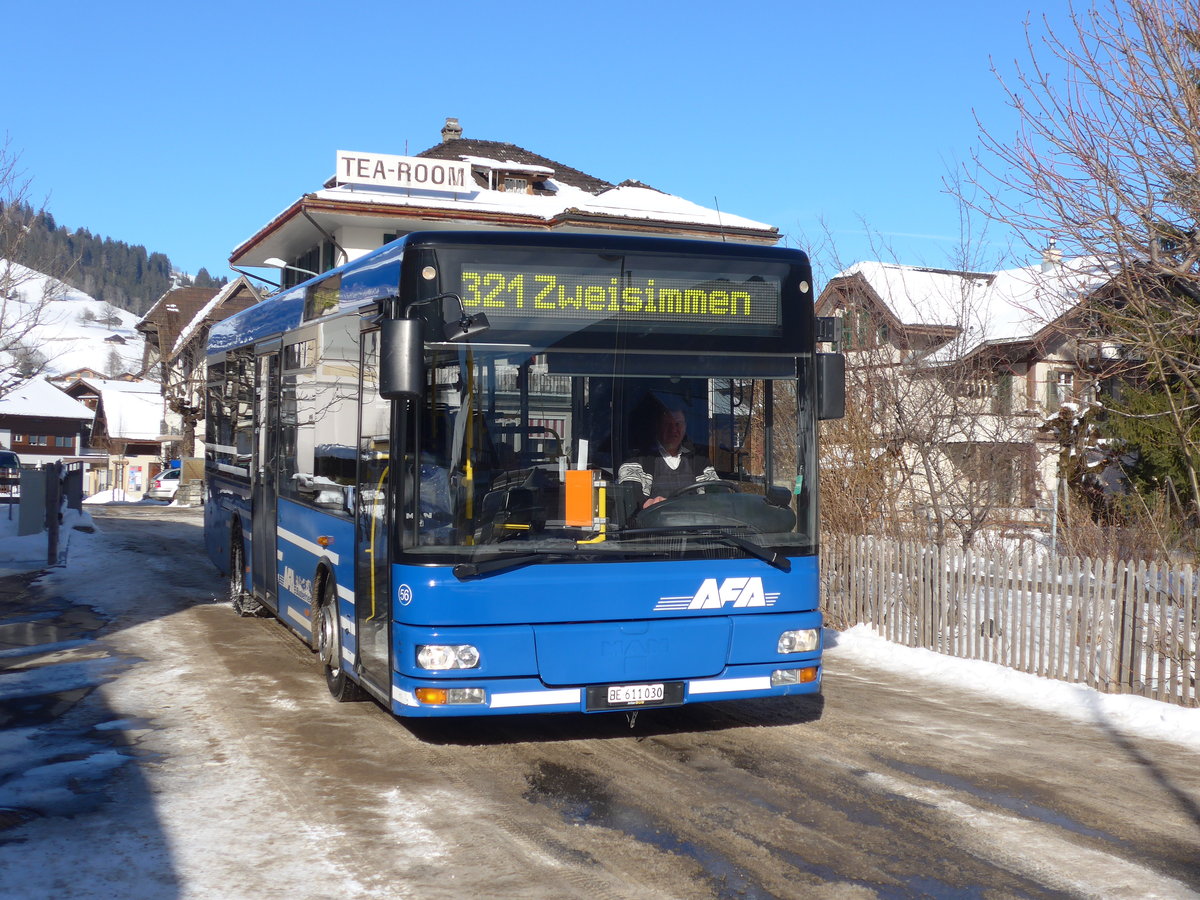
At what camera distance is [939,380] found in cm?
1656

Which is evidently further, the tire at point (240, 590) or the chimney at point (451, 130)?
the chimney at point (451, 130)

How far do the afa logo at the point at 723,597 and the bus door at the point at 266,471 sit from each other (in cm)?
528

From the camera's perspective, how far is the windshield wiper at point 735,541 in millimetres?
7781

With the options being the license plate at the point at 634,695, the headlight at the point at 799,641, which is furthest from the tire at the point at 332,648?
the headlight at the point at 799,641

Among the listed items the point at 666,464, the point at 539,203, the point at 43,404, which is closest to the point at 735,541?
the point at 666,464

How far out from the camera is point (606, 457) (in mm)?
7672

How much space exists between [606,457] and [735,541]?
1.00m

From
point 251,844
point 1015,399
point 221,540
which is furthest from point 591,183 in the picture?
point 251,844

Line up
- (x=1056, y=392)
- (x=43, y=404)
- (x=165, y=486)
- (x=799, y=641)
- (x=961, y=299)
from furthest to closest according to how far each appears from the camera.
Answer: (x=43, y=404)
(x=165, y=486)
(x=1056, y=392)
(x=961, y=299)
(x=799, y=641)

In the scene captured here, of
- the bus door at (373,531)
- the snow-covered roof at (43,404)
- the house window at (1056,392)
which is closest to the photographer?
the bus door at (373,531)

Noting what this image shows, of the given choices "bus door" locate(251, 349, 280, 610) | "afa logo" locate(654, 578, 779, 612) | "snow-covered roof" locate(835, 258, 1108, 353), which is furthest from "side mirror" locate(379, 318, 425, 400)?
"snow-covered roof" locate(835, 258, 1108, 353)

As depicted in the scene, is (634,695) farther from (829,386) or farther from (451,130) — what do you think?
(451,130)

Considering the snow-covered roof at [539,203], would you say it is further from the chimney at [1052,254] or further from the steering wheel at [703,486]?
the steering wheel at [703,486]

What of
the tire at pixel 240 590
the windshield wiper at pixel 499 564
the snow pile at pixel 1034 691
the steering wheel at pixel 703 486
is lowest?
the snow pile at pixel 1034 691
